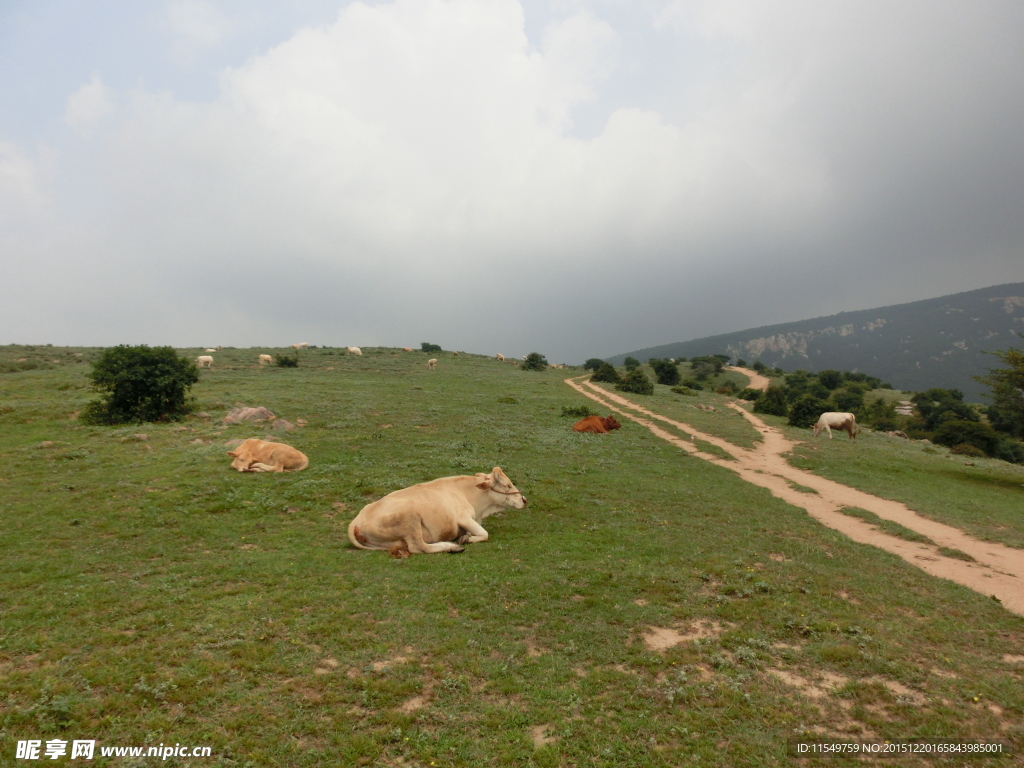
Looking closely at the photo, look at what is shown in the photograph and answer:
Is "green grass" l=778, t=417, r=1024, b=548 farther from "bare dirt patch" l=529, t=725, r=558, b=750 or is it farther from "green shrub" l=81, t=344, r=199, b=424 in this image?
"green shrub" l=81, t=344, r=199, b=424

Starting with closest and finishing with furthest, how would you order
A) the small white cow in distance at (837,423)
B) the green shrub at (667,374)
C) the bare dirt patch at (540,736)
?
1. the bare dirt patch at (540,736)
2. the small white cow in distance at (837,423)
3. the green shrub at (667,374)

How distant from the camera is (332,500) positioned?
498 inches

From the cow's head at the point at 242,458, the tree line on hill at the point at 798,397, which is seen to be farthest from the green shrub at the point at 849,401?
the cow's head at the point at 242,458

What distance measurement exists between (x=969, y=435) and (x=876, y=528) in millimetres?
42312

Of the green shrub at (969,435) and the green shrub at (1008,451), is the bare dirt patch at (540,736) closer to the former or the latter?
the green shrub at (969,435)

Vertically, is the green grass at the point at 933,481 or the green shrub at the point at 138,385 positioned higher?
the green shrub at the point at 138,385

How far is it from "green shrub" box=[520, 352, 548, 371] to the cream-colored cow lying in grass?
6049cm

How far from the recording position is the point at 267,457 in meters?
15.1

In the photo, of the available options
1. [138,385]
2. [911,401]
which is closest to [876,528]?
[138,385]

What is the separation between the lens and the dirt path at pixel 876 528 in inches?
389

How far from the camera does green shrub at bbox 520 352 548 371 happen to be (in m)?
73.0

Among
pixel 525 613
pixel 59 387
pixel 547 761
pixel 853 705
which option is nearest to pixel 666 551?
pixel 525 613

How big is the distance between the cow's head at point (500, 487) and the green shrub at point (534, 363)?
59262 millimetres

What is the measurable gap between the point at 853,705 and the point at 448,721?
175 inches
